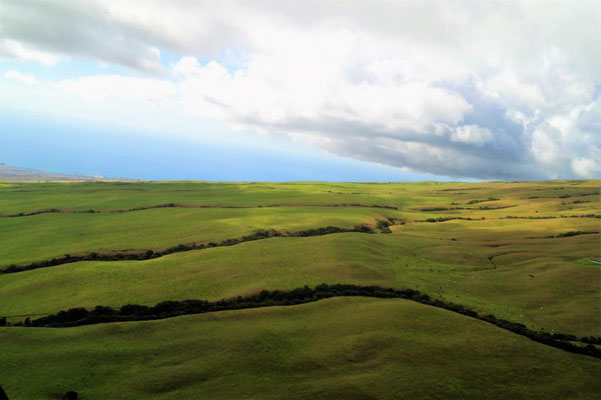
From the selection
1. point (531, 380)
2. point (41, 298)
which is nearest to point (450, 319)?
point (531, 380)

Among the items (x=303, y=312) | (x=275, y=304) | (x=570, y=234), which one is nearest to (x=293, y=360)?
(x=303, y=312)

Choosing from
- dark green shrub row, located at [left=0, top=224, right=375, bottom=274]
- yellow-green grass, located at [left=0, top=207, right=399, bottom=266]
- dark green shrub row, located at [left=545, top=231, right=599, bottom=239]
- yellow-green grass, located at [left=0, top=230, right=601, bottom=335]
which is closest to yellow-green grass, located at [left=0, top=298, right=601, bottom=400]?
yellow-green grass, located at [left=0, top=230, right=601, bottom=335]

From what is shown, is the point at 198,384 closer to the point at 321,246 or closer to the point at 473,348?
the point at 473,348

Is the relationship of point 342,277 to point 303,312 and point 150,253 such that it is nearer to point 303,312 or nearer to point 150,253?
point 303,312

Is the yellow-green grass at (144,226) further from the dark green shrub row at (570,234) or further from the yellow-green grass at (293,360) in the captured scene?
the dark green shrub row at (570,234)

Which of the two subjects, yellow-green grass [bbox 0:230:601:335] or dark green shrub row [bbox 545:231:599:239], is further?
dark green shrub row [bbox 545:231:599:239]

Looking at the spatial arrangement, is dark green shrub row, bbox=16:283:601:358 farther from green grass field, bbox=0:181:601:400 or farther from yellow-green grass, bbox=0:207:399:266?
yellow-green grass, bbox=0:207:399:266
